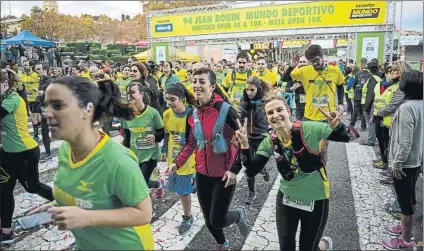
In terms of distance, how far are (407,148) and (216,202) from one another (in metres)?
2.04

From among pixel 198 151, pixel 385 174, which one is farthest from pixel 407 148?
pixel 385 174

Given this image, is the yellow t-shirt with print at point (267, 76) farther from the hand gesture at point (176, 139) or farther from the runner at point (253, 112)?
the hand gesture at point (176, 139)

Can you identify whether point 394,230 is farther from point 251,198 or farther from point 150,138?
point 150,138

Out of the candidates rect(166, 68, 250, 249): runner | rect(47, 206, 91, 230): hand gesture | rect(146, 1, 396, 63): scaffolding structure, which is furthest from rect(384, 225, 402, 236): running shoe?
rect(146, 1, 396, 63): scaffolding structure

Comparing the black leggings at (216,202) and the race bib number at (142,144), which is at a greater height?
the race bib number at (142,144)

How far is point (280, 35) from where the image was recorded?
20219 millimetres

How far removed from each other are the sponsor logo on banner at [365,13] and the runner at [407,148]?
15.2m

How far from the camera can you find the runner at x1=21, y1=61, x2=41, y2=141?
8.98m

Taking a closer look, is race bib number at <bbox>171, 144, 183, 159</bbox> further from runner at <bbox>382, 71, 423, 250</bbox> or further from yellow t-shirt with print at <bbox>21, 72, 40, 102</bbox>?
yellow t-shirt with print at <bbox>21, 72, 40, 102</bbox>

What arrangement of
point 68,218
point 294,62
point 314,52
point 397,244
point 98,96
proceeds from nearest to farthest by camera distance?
1. point 68,218
2. point 98,96
3. point 397,244
4. point 314,52
5. point 294,62

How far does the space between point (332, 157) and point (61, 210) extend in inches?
261

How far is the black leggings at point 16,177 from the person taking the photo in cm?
396

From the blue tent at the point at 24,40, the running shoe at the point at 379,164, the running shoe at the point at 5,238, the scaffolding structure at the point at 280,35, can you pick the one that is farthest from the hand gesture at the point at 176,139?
the blue tent at the point at 24,40

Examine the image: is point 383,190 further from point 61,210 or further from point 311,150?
point 61,210
